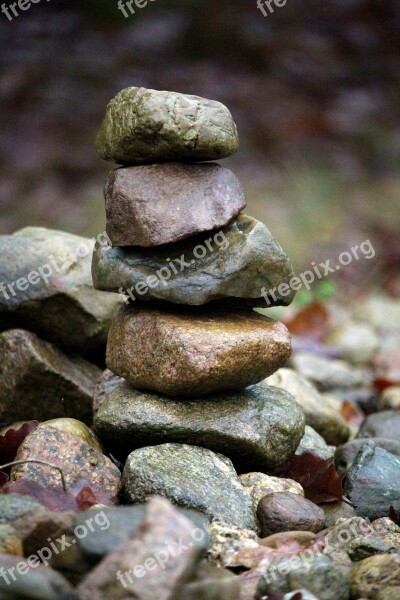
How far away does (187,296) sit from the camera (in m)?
3.49

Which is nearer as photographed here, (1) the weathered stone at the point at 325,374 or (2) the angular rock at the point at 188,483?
(2) the angular rock at the point at 188,483

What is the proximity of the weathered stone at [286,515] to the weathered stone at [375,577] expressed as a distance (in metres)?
0.46

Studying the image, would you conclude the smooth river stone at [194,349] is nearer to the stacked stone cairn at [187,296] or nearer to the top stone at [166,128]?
the stacked stone cairn at [187,296]

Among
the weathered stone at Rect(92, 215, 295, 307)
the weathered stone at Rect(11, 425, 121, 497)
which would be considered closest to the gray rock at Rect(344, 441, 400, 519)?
the weathered stone at Rect(92, 215, 295, 307)

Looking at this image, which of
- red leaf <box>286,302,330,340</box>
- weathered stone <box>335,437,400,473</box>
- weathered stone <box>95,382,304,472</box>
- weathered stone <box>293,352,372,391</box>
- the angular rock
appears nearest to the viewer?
the angular rock

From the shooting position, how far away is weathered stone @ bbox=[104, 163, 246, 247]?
3.44 m

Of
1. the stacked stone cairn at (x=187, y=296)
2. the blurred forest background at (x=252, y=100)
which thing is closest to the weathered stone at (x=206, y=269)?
the stacked stone cairn at (x=187, y=296)

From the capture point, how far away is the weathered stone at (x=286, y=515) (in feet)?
10.6

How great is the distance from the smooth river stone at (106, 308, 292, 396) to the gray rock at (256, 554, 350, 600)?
97cm

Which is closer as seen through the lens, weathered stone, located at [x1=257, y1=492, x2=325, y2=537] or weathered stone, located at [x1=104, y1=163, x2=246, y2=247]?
weathered stone, located at [x1=257, y1=492, x2=325, y2=537]

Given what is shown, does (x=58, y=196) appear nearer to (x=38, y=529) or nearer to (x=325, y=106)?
(x=325, y=106)

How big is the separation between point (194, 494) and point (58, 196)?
7451mm

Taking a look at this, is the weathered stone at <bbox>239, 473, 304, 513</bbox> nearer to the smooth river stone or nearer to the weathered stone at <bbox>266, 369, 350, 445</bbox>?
the smooth river stone

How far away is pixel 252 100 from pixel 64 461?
854cm
